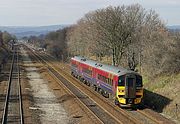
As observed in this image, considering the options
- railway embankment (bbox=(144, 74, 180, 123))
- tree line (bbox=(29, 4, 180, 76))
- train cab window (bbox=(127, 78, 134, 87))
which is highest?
tree line (bbox=(29, 4, 180, 76))

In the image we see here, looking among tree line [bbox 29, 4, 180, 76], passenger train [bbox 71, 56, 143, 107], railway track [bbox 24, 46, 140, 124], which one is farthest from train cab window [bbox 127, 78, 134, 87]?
tree line [bbox 29, 4, 180, 76]

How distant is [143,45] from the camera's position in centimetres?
4528

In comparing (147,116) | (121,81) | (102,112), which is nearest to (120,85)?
(121,81)

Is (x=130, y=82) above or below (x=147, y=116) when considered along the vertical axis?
above

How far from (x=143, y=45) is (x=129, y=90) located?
59.4 ft

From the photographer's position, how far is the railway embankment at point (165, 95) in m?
26.1

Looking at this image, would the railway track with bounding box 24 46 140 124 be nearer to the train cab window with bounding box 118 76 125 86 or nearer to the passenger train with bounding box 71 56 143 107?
the passenger train with bounding box 71 56 143 107

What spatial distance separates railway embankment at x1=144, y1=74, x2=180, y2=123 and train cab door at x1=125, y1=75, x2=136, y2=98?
7.52 ft

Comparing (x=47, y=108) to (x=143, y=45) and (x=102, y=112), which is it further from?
(x=143, y=45)

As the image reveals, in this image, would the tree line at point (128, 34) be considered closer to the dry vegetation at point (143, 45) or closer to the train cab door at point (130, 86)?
the dry vegetation at point (143, 45)

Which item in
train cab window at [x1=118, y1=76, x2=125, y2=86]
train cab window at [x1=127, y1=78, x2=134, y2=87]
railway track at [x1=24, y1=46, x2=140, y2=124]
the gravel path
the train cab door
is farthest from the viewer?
train cab window at [x1=118, y1=76, x2=125, y2=86]

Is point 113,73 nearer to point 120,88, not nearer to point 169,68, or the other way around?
point 120,88

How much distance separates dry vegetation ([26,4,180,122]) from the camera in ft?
103

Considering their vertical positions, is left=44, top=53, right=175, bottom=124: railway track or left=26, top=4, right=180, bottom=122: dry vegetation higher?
left=26, top=4, right=180, bottom=122: dry vegetation
